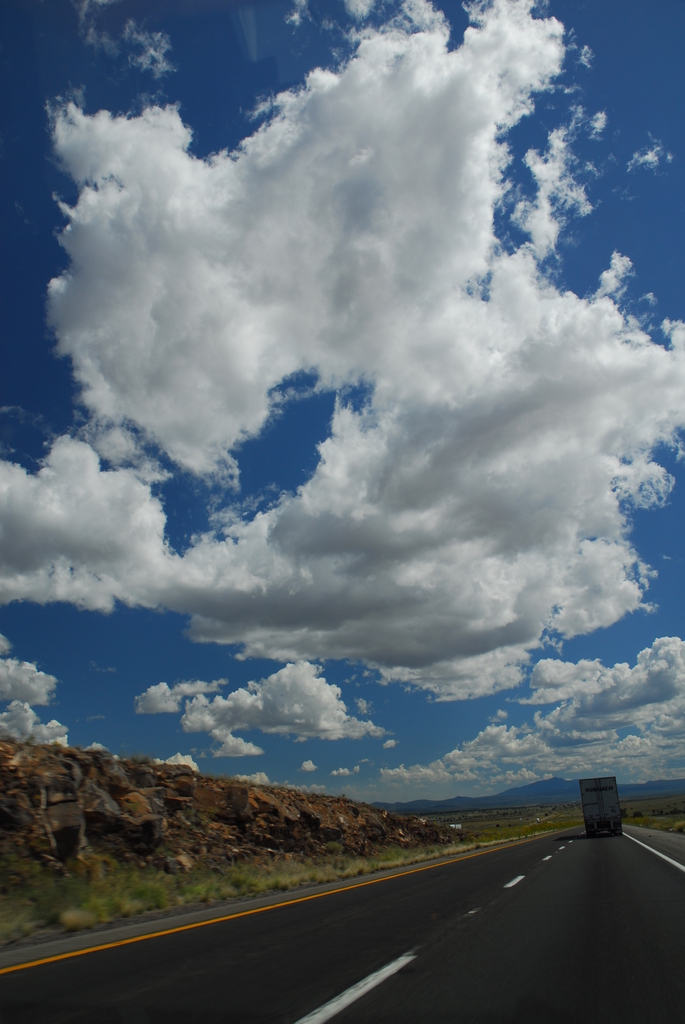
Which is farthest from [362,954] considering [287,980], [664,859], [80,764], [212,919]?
[664,859]

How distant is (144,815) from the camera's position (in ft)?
65.7

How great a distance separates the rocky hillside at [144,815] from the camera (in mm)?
16506

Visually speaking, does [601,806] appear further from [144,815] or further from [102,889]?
[102,889]

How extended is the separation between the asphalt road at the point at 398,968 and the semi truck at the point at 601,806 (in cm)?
3173

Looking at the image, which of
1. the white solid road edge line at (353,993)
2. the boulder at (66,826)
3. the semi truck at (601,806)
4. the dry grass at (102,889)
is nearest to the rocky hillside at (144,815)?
the boulder at (66,826)

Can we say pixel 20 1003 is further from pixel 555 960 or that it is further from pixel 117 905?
pixel 117 905

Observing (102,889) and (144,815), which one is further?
(144,815)

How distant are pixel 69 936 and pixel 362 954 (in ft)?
17.4

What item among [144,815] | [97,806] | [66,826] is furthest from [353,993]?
[144,815]

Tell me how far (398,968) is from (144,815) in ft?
49.2

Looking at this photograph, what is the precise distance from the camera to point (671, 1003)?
5.66 m

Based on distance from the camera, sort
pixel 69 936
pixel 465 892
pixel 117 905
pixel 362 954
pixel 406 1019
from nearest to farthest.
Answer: pixel 406 1019 → pixel 362 954 → pixel 69 936 → pixel 117 905 → pixel 465 892

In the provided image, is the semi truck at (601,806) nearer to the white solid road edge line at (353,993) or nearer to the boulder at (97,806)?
the boulder at (97,806)

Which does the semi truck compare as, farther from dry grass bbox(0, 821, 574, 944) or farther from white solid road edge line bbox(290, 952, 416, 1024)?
white solid road edge line bbox(290, 952, 416, 1024)
